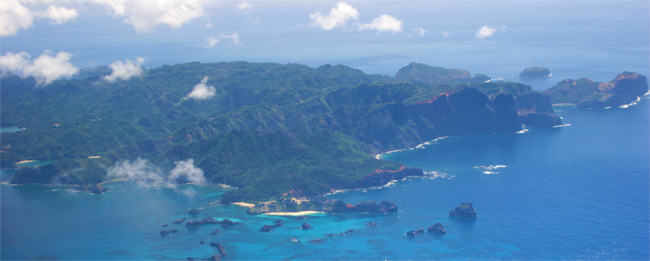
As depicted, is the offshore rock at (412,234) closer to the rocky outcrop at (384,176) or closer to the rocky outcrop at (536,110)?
the rocky outcrop at (384,176)

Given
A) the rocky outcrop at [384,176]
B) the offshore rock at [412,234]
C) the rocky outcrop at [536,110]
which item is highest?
the rocky outcrop at [536,110]

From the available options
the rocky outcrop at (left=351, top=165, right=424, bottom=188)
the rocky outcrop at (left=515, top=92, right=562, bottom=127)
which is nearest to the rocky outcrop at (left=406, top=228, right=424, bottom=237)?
the rocky outcrop at (left=351, top=165, right=424, bottom=188)

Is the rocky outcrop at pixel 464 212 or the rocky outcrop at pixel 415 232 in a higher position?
the rocky outcrop at pixel 464 212

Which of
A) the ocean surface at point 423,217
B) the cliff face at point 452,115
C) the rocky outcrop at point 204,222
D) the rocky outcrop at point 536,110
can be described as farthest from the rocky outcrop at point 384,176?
the rocky outcrop at point 536,110

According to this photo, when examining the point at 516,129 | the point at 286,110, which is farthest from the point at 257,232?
the point at 516,129

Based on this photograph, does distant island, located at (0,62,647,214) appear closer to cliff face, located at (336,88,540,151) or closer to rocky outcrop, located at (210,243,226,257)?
cliff face, located at (336,88,540,151)

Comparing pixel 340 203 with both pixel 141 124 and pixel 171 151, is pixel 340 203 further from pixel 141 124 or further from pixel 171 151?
pixel 141 124

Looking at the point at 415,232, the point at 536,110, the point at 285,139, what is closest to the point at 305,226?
the point at 415,232
